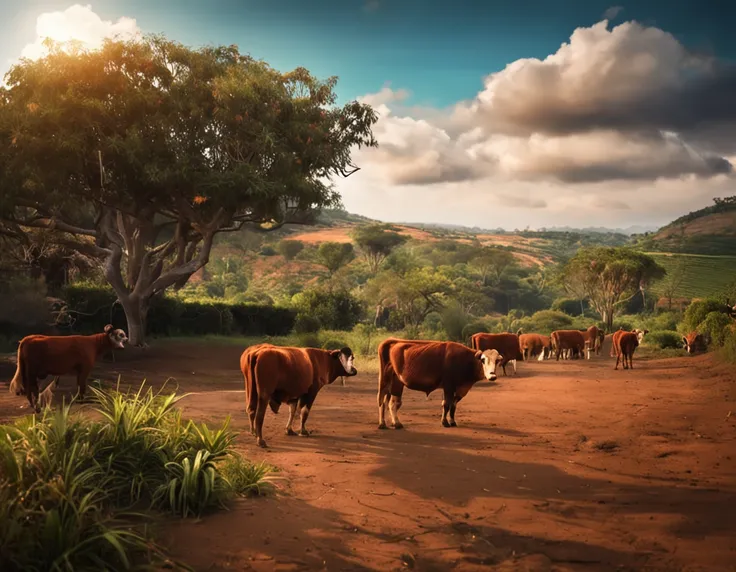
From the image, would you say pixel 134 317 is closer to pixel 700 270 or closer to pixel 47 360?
pixel 47 360

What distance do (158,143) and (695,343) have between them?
2312 centimetres

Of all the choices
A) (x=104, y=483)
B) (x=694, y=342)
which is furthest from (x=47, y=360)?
(x=694, y=342)

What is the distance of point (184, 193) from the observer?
24.0 metres

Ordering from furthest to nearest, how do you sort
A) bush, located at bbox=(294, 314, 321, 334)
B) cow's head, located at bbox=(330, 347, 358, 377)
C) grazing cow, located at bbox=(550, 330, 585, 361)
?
bush, located at bbox=(294, 314, 321, 334), grazing cow, located at bbox=(550, 330, 585, 361), cow's head, located at bbox=(330, 347, 358, 377)

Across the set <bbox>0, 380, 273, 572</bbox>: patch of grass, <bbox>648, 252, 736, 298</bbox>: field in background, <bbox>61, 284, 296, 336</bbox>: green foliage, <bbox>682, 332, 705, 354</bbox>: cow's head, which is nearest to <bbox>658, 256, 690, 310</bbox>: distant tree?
<bbox>648, 252, 736, 298</bbox>: field in background

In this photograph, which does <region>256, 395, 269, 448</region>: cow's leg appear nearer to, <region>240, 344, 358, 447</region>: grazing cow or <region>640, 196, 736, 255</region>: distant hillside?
<region>240, 344, 358, 447</region>: grazing cow

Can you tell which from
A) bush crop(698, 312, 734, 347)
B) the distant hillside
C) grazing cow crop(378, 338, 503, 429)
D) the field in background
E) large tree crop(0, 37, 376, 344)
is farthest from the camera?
the distant hillside

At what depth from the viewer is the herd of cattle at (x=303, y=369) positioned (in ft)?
30.2

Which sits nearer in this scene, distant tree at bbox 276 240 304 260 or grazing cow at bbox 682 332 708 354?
grazing cow at bbox 682 332 708 354

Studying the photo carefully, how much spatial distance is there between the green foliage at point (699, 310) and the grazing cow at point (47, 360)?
83.1ft

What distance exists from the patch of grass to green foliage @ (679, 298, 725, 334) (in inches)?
1043

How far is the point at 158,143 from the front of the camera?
22094 millimetres

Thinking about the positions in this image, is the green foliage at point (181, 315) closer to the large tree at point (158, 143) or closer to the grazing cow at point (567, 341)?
the large tree at point (158, 143)

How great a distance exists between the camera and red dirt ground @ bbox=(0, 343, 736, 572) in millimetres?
5383
